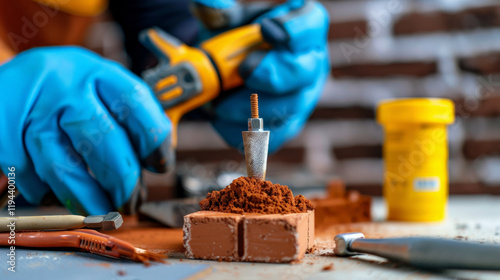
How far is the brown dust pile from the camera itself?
0.51 m

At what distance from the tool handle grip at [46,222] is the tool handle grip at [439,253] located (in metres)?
0.36

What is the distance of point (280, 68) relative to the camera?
3.09ft

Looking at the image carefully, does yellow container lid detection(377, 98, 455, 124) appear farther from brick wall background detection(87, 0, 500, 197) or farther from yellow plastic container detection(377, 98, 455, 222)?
brick wall background detection(87, 0, 500, 197)

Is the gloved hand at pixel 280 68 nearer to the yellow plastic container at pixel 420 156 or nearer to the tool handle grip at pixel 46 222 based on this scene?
the yellow plastic container at pixel 420 156

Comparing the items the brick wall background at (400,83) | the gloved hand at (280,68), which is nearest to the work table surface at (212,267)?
the gloved hand at (280,68)

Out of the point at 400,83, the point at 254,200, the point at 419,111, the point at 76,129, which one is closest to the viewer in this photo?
the point at 254,200

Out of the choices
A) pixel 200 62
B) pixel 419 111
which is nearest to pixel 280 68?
pixel 200 62

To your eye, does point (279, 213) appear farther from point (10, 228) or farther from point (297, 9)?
point (297, 9)

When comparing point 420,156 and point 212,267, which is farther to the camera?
point 420,156

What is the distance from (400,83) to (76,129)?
3.75 feet

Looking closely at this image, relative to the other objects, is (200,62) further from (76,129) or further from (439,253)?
(439,253)

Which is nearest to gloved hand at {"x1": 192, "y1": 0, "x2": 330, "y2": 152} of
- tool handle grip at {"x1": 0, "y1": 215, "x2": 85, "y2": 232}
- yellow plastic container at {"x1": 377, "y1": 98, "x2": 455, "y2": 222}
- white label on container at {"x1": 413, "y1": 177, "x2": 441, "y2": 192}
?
yellow plastic container at {"x1": 377, "y1": 98, "x2": 455, "y2": 222}

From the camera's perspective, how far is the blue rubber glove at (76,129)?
25.7 inches

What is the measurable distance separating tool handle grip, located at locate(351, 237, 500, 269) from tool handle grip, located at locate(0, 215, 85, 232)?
36cm
